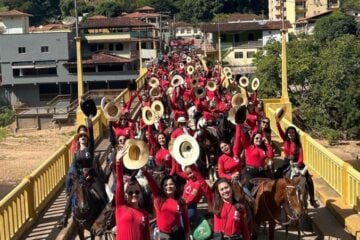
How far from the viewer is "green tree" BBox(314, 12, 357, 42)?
254ft

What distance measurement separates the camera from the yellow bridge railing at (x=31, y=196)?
10.9 meters

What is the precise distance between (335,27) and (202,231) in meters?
75.4

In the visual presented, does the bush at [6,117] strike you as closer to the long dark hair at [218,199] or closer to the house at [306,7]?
the long dark hair at [218,199]

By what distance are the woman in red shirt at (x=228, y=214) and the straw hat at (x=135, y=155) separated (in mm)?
902

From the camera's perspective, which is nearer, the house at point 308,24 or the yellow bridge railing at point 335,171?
the yellow bridge railing at point 335,171

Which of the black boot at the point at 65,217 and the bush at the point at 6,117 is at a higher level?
the black boot at the point at 65,217

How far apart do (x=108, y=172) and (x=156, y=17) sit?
102 meters

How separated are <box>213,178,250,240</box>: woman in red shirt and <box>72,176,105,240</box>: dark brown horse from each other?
2.99m

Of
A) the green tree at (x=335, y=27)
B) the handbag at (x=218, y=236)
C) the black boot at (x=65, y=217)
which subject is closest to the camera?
the handbag at (x=218, y=236)

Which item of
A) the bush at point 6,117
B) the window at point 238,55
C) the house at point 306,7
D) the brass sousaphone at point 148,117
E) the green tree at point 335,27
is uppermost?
the house at point 306,7

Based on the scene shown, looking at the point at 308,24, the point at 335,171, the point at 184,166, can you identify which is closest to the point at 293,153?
the point at 335,171

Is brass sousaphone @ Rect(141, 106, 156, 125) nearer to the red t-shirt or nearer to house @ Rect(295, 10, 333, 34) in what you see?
the red t-shirt

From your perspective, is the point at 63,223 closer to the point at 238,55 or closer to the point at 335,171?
the point at 335,171

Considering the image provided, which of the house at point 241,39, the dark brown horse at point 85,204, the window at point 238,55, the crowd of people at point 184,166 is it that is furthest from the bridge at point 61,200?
the window at point 238,55
